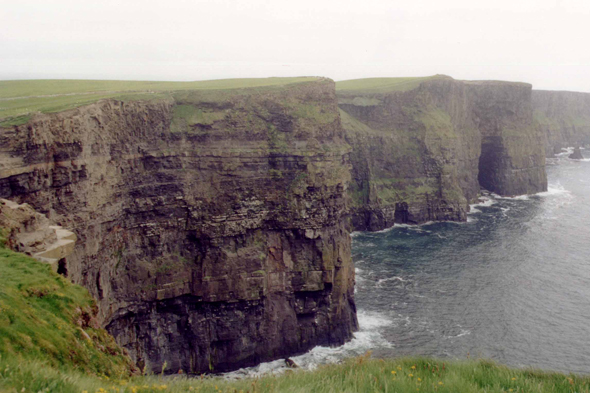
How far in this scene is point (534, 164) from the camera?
12694 cm

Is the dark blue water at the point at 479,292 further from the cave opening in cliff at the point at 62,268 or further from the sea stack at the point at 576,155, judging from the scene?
the sea stack at the point at 576,155

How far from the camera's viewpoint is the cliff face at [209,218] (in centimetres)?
3878

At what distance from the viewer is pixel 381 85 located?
119938 millimetres

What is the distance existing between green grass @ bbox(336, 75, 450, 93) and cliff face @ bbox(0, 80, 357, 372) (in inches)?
2380

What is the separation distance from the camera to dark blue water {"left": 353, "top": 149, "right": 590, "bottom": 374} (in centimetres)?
5009

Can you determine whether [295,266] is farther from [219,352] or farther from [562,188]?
[562,188]

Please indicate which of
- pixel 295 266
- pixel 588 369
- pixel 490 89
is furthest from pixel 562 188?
pixel 295 266

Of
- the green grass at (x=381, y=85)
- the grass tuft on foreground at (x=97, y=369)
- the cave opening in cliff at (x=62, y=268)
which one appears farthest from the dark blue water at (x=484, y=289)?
the green grass at (x=381, y=85)

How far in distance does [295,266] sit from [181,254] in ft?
39.0

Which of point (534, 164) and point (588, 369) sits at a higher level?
point (534, 164)

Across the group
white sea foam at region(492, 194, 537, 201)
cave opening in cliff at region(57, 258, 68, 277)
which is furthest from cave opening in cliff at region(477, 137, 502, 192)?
cave opening in cliff at region(57, 258, 68, 277)

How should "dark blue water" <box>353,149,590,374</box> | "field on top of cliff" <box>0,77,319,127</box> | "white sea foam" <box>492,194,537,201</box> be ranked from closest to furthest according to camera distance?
"field on top of cliff" <box>0,77,319,127</box> → "dark blue water" <box>353,149,590,374</box> → "white sea foam" <box>492,194,537,201</box>

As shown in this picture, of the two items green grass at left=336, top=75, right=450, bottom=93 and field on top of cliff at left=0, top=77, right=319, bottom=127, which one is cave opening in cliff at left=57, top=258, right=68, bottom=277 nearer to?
field on top of cliff at left=0, top=77, right=319, bottom=127

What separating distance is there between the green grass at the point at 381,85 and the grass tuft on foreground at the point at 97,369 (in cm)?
10060
